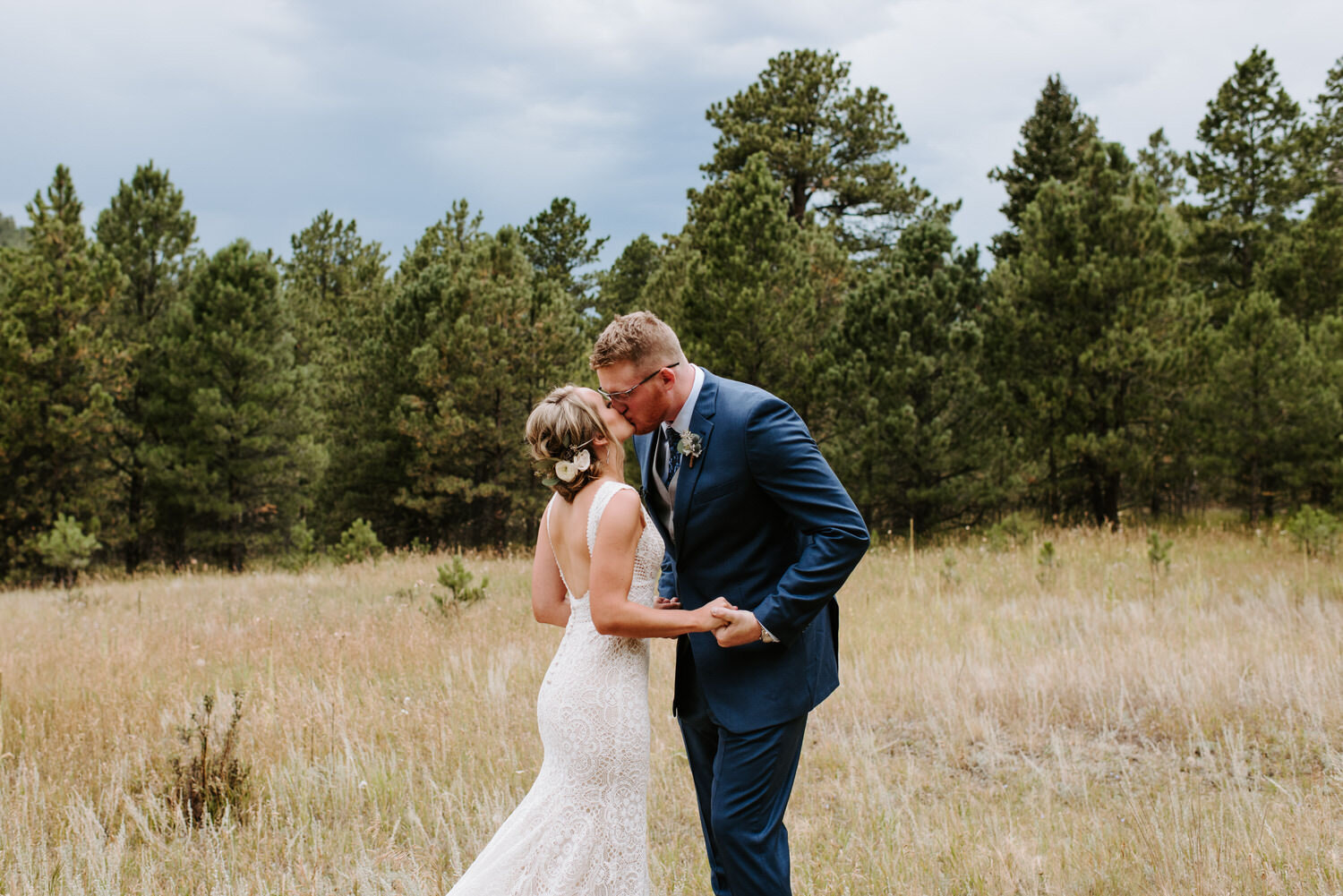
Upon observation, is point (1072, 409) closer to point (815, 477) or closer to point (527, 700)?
point (527, 700)

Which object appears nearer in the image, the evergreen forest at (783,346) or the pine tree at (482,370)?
the evergreen forest at (783,346)

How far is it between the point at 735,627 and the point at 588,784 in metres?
0.74

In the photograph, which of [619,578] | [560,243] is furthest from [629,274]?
[619,578]

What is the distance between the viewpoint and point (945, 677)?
231 inches

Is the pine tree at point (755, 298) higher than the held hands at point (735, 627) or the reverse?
higher

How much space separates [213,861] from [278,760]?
4.30 ft

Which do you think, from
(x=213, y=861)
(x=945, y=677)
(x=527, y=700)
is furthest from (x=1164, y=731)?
(x=213, y=861)

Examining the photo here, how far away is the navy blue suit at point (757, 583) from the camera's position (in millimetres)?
2328

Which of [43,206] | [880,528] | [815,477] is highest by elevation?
[43,206]

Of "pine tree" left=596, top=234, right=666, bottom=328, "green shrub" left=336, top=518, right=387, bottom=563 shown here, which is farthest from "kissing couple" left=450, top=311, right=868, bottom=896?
"pine tree" left=596, top=234, right=666, bottom=328

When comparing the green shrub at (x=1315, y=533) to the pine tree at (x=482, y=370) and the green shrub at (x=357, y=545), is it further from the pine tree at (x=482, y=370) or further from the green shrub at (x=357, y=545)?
the pine tree at (x=482, y=370)

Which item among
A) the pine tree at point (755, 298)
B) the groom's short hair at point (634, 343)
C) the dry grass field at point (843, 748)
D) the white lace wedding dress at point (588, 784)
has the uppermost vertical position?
the pine tree at point (755, 298)

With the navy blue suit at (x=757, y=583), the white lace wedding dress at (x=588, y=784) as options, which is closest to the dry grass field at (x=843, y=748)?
the white lace wedding dress at (x=588, y=784)

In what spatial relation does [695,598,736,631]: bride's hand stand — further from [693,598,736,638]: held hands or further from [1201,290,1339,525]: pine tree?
[1201,290,1339,525]: pine tree
